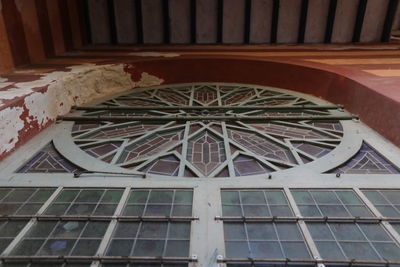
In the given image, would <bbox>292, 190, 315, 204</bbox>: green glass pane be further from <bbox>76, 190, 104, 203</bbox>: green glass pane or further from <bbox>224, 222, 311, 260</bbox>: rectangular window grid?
<bbox>76, 190, 104, 203</bbox>: green glass pane

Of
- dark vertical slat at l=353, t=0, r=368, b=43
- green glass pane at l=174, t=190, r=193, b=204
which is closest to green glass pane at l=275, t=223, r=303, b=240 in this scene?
green glass pane at l=174, t=190, r=193, b=204

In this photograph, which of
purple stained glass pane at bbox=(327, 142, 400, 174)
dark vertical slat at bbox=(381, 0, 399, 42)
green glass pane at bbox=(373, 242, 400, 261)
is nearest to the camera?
green glass pane at bbox=(373, 242, 400, 261)

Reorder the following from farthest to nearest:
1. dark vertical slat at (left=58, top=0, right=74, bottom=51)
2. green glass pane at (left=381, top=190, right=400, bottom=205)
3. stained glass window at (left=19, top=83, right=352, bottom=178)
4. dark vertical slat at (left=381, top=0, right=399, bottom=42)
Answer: dark vertical slat at (left=381, top=0, right=399, bottom=42), dark vertical slat at (left=58, top=0, right=74, bottom=51), stained glass window at (left=19, top=83, right=352, bottom=178), green glass pane at (left=381, top=190, right=400, bottom=205)

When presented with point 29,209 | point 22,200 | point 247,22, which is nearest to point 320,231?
point 29,209

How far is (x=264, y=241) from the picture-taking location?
1520 millimetres

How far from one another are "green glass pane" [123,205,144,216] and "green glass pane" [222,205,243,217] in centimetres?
51

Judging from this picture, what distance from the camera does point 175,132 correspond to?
296 centimetres

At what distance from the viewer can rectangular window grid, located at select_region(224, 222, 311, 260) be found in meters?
1.44

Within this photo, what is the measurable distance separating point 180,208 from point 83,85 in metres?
2.53

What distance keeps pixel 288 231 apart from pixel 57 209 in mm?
1411

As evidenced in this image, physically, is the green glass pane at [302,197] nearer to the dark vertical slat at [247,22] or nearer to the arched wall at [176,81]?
the arched wall at [176,81]

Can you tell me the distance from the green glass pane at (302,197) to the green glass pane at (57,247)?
54.0 inches

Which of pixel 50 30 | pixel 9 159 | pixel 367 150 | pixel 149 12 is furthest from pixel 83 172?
pixel 149 12

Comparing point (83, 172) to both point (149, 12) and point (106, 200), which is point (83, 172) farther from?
point (149, 12)
